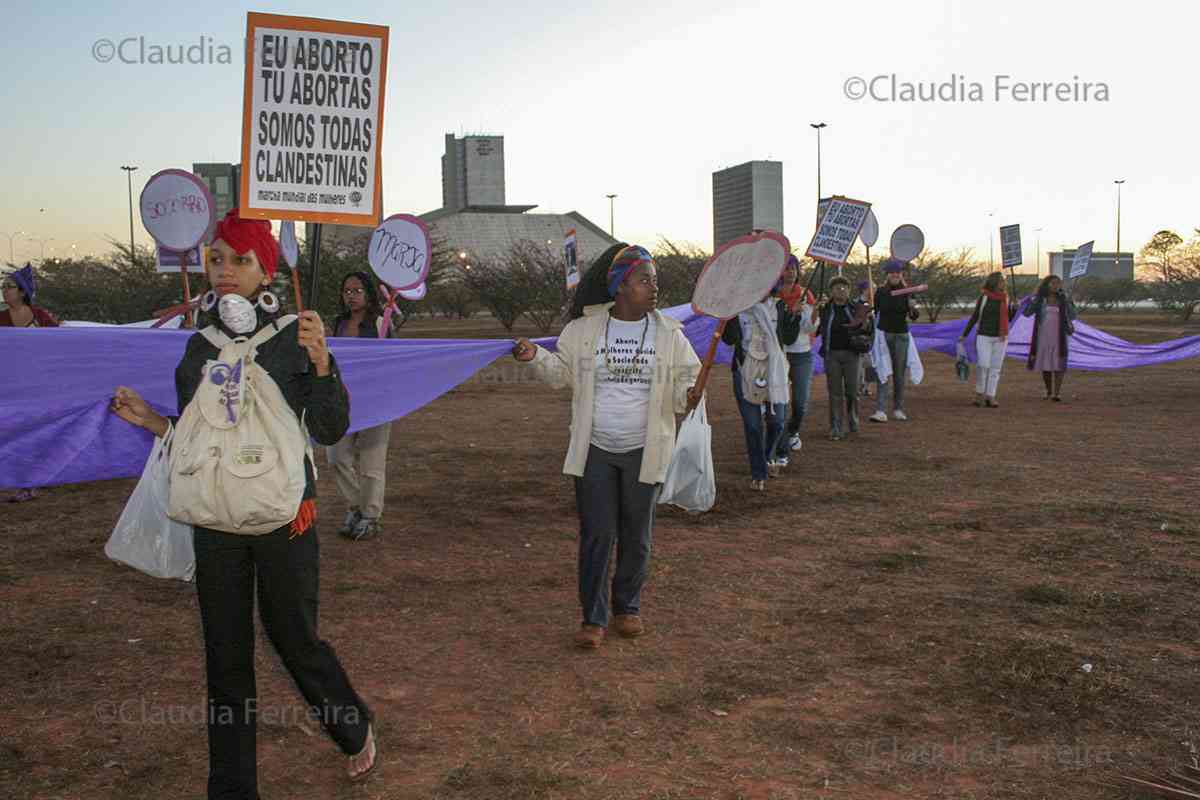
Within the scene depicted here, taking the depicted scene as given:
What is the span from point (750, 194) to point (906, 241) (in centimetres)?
16772

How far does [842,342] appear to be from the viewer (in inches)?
445

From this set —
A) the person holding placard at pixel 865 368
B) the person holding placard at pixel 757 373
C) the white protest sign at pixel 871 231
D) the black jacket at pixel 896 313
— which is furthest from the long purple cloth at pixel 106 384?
the white protest sign at pixel 871 231

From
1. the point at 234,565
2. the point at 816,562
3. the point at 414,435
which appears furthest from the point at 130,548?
the point at 414,435

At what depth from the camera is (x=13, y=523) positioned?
7984mm

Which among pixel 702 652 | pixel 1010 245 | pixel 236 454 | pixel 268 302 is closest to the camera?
pixel 236 454

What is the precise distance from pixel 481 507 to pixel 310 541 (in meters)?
5.20

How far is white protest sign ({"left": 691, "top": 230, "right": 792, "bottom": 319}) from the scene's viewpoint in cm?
510

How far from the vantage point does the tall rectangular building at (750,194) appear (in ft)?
581

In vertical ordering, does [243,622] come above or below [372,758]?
above

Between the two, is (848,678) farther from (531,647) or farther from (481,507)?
(481,507)

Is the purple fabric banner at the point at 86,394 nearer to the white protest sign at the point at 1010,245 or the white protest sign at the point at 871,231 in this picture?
the white protest sign at the point at 871,231

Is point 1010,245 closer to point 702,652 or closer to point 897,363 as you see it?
point 897,363

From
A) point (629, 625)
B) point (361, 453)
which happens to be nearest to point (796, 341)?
point (361, 453)

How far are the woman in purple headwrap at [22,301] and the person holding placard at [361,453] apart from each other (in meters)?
2.92
